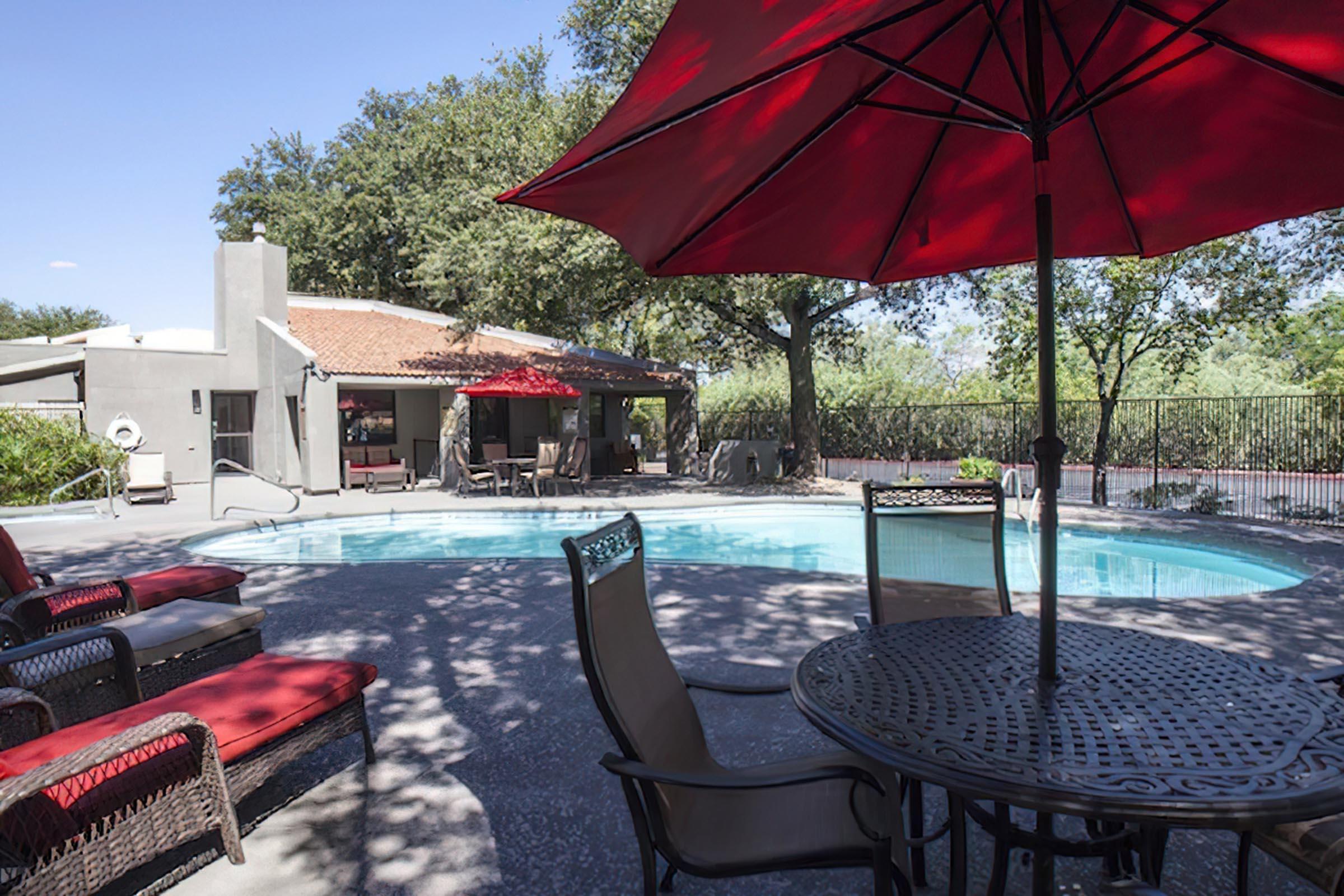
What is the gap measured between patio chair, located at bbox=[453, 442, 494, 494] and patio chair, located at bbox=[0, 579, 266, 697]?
38.9 ft

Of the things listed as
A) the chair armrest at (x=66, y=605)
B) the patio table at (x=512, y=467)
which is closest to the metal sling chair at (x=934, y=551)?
the chair armrest at (x=66, y=605)

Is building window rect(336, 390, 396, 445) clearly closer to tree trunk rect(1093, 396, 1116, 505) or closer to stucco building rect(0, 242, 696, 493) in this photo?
stucco building rect(0, 242, 696, 493)

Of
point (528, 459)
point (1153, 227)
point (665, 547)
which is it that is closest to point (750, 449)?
point (528, 459)

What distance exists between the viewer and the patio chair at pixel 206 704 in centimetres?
245

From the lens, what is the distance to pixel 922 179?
313cm

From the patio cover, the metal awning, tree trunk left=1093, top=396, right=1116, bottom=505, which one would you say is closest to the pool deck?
tree trunk left=1093, top=396, right=1116, bottom=505

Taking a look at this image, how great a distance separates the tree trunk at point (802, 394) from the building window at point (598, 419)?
234 inches

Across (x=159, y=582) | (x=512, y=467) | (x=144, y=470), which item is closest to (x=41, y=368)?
(x=144, y=470)

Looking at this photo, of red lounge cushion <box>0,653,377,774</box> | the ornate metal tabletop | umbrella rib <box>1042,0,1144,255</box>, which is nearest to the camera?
the ornate metal tabletop

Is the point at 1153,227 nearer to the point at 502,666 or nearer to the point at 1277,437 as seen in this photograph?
the point at 502,666

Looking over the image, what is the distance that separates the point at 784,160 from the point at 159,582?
4483mm

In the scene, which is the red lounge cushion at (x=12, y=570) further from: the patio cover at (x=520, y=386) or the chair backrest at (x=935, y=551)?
the patio cover at (x=520, y=386)

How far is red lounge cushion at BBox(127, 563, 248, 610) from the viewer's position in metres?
4.56

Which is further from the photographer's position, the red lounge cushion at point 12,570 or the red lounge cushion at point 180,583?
the red lounge cushion at point 180,583
